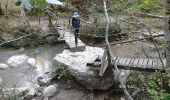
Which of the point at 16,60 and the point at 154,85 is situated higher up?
the point at 154,85

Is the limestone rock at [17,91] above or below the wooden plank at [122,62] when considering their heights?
below

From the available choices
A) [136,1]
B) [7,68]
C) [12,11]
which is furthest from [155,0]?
[12,11]

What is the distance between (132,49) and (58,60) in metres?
4.72

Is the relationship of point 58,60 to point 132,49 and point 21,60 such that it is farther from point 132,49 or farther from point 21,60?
point 132,49

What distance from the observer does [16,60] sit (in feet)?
41.6

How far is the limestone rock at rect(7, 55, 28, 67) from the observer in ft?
40.8

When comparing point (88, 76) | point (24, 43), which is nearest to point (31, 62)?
point (24, 43)

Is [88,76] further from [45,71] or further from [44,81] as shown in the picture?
[45,71]

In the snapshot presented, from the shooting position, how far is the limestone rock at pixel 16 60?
40.8ft

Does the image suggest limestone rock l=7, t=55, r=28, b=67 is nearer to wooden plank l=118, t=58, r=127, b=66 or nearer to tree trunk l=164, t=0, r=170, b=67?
wooden plank l=118, t=58, r=127, b=66

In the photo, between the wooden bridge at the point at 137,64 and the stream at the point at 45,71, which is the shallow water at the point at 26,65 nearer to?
the stream at the point at 45,71

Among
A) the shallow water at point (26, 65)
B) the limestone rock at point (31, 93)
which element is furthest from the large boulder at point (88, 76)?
the shallow water at point (26, 65)

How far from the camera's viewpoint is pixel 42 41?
14953mm

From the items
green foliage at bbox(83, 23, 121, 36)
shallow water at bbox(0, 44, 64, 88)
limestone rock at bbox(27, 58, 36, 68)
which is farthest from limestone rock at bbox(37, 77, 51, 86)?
green foliage at bbox(83, 23, 121, 36)
